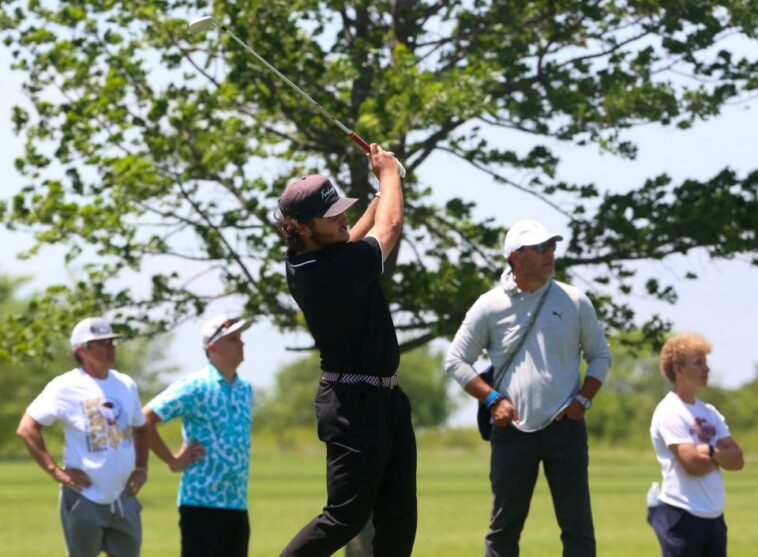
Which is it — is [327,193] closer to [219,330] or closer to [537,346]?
[537,346]

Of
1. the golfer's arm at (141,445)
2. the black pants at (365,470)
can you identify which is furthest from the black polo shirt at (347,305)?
the golfer's arm at (141,445)

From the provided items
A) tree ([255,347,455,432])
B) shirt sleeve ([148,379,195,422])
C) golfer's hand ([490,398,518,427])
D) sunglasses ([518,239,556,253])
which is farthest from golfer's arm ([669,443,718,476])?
tree ([255,347,455,432])

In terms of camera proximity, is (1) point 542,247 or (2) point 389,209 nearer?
(2) point 389,209

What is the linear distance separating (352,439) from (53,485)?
4190 cm

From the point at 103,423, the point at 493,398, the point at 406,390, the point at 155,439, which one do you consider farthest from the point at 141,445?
the point at 406,390

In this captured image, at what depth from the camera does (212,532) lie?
9.84 metres

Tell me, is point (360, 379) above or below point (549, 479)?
above

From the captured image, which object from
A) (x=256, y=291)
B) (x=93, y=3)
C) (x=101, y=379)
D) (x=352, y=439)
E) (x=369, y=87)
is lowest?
(x=352, y=439)

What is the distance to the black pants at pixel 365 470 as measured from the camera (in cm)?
720

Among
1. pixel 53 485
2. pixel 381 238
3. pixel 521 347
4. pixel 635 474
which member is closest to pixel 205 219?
pixel 521 347

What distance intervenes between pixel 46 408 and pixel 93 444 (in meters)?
0.36

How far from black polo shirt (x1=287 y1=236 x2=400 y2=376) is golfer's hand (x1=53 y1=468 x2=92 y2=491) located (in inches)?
140

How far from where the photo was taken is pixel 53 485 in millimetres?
47781

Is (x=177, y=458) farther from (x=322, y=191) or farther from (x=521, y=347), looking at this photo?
(x=322, y=191)
